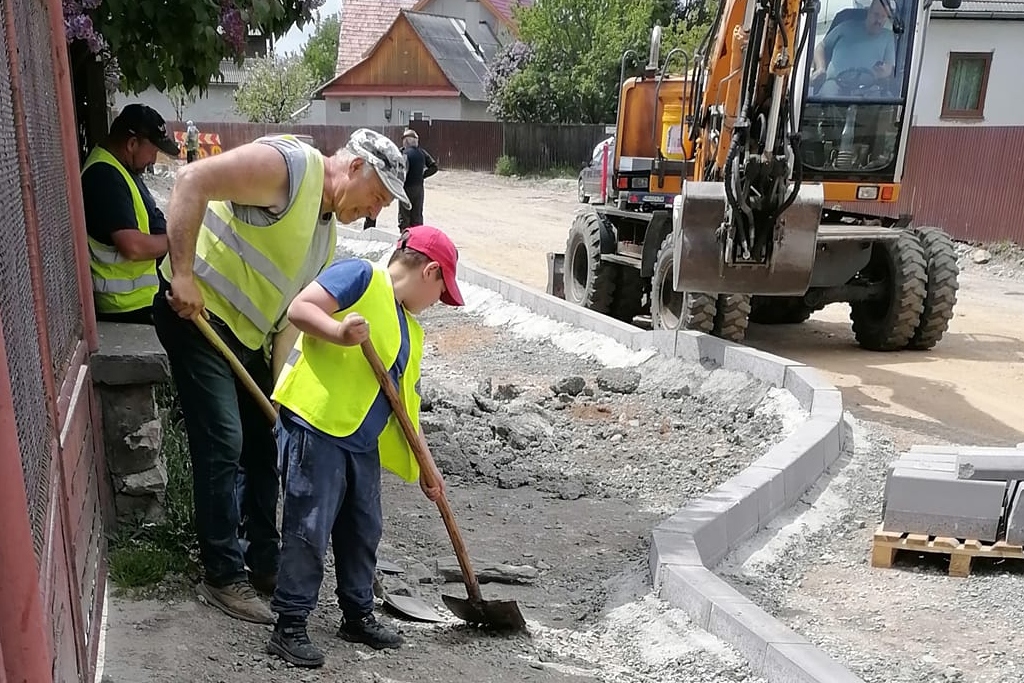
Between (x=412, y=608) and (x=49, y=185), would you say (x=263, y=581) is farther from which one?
(x=49, y=185)

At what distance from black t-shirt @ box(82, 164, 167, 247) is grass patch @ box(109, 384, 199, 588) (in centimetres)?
105

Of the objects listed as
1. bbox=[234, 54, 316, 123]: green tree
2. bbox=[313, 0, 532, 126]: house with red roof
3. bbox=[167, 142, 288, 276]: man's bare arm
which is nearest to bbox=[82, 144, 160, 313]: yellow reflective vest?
bbox=[167, 142, 288, 276]: man's bare arm

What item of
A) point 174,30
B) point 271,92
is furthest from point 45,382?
point 271,92

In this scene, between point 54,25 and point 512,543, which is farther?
point 512,543

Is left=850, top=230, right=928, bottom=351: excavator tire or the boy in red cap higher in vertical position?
the boy in red cap

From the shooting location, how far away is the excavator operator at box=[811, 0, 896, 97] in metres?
8.77

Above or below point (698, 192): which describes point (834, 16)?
above

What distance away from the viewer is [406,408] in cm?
345

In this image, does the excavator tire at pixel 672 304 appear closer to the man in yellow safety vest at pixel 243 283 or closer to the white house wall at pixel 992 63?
the man in yellow safety vest at pixel 243 283

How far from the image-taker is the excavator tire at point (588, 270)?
10.6m

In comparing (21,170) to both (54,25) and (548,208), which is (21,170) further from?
(548,208)

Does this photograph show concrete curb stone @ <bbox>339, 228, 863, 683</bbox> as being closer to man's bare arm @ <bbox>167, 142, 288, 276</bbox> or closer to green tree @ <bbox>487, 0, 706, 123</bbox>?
man's bare arm @ <bbox>167, 142, 288, 276</bbox>

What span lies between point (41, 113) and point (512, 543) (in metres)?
2.97

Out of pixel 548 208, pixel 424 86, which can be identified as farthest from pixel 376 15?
pixel 548 208
